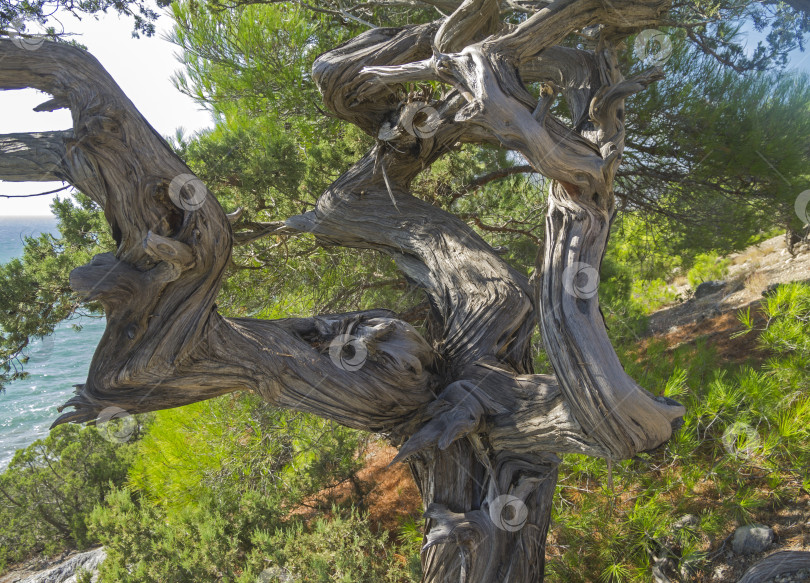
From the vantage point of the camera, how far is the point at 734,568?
9.79ft

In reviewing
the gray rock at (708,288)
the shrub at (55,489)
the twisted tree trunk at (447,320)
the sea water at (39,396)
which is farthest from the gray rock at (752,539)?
the sea water at (39,396)

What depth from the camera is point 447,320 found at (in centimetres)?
264

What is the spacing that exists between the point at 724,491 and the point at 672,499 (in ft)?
1.02

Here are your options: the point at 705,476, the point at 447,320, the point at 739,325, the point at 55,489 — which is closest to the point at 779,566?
the point at 705,476

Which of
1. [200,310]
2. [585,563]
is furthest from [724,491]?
[200,310]

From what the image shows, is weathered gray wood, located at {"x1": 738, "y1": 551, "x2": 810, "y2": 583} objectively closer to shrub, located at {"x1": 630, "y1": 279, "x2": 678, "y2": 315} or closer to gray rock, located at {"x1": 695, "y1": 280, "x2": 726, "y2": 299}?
shrub, located at {"x1": 630, "y1": 279, "x2": 678, "y2": 315}

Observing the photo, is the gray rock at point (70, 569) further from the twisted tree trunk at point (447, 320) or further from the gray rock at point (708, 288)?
the gray rock at point (708, 288)

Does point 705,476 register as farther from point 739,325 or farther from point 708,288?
point 708,288

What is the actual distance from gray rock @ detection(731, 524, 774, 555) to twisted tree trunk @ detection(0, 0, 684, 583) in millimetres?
1605

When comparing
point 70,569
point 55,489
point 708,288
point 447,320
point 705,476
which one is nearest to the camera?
point 447,320

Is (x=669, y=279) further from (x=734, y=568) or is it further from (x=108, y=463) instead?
(x=108, y=463)

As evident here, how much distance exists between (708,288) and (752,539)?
8240mm

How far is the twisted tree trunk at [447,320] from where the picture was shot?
1.79 m

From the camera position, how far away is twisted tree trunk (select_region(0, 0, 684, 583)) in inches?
70.6
